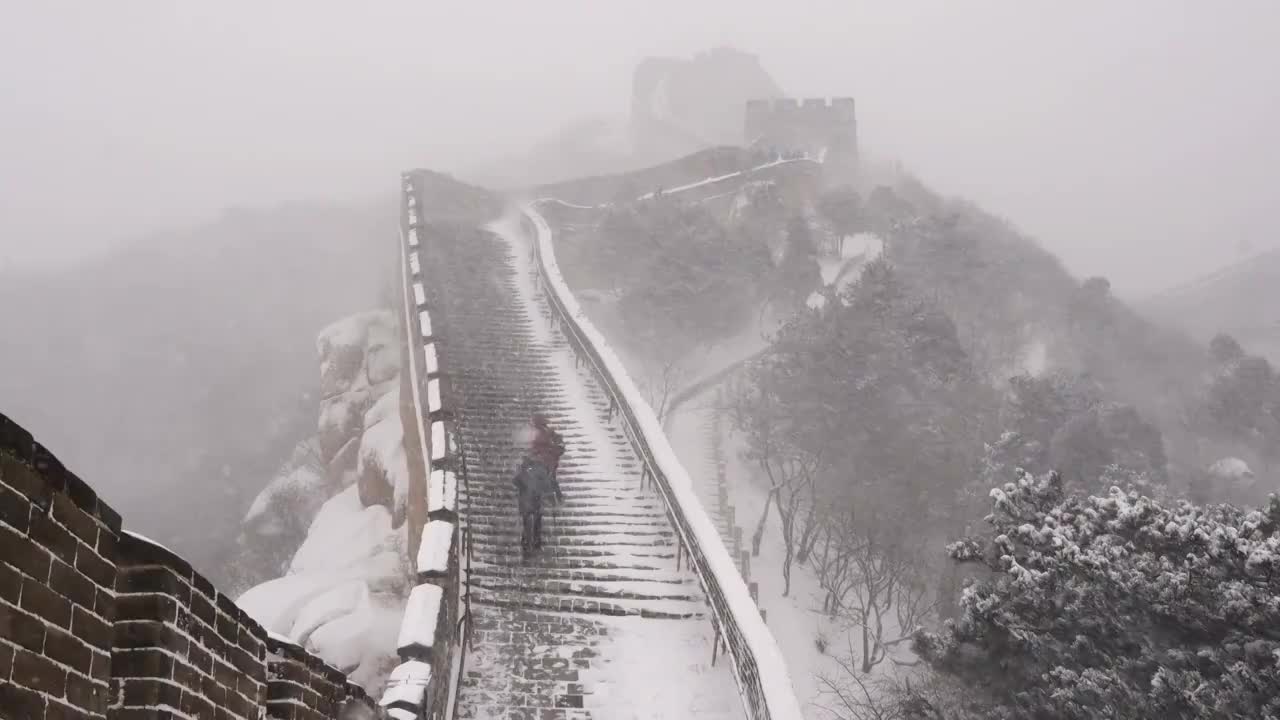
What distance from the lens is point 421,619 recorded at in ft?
25.4

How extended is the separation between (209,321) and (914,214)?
47494mm

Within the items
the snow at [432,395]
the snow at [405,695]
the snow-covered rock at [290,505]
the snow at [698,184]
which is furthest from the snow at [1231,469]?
the snow-covered rock at [290,505]

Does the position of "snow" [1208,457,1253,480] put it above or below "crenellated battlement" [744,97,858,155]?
below

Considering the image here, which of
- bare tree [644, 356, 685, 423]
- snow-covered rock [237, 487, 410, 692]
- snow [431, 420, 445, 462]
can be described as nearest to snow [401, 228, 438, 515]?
snow [431, 420, 445, 462]

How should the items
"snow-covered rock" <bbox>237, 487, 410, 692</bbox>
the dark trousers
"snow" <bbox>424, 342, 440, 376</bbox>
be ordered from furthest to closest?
1. "snow" <bbox>424, 342, 440, 376</bbox>
2. "snow-covered rock" <bbox>237, 487, 410, 692</bbox>
3. the dark trousers

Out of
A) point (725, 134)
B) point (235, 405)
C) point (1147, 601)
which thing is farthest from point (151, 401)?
point (1147, 601)

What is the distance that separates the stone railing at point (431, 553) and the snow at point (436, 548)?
1cm

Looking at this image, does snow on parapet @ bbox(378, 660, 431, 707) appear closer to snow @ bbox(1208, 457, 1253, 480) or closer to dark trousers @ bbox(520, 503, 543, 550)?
dark trousers @ bbox(520, 503, 543, 550)

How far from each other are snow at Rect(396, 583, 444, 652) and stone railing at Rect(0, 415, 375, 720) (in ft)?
15.0

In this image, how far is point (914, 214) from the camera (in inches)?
1403

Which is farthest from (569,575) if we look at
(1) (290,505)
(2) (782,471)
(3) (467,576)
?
(1) (290,505)

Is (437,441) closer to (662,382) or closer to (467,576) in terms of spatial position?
(467,576)

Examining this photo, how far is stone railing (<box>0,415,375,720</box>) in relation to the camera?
169 centimetres

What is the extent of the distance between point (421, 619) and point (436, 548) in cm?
124
